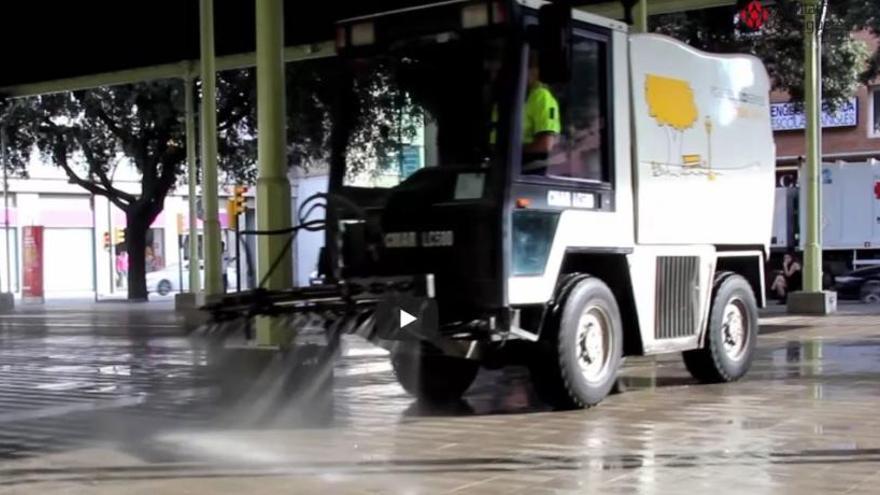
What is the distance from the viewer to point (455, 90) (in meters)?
8.44

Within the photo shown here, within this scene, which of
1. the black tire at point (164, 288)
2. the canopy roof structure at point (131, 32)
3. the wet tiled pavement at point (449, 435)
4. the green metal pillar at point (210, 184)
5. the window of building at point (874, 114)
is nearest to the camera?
the wet tiled pavement at point (449, 435)

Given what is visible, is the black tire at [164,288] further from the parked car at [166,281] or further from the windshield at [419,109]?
the windshield at [419,109]

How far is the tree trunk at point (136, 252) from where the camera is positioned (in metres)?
33.2

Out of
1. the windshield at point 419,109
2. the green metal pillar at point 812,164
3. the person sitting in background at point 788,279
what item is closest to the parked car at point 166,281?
the person sitting in background at point 788,279

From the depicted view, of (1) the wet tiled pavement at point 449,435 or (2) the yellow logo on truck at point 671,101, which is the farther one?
(2) the yellow logo on truck at point 671,101

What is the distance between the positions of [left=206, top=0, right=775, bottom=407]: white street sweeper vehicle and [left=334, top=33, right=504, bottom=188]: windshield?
2 cm

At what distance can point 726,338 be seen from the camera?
10.4 metres

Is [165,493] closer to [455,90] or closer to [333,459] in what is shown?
[333,459]

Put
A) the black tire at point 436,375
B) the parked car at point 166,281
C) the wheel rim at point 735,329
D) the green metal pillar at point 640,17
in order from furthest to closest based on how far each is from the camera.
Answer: the parked car at point 166,281 < the green metal pillar at point 640,17 < the wheel rim at point 735,329 < the black tire at point 436,375

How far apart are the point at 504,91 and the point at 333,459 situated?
298 centimetres

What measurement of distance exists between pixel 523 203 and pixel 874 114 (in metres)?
36.0
